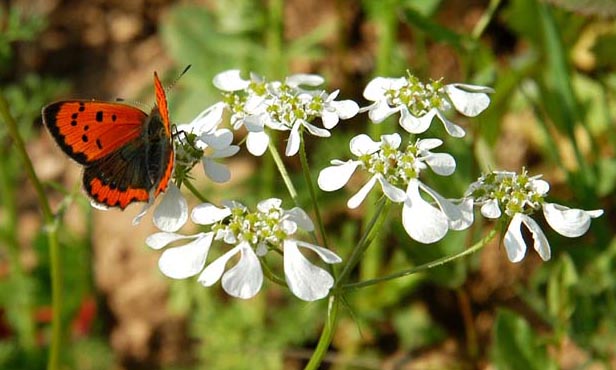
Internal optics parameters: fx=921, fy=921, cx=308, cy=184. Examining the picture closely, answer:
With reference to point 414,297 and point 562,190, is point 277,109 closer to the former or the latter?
point 414,297

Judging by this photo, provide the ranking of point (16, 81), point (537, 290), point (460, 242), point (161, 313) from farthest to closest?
1. point (16, 81)
2. point (161, 313)
3. point (537, 290)
4. point (460, 242)

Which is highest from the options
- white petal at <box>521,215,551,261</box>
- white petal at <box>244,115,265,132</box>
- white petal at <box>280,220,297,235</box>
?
white petal at <box>244,115,265,132</box>

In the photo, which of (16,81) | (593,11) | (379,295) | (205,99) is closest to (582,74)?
(593,11)

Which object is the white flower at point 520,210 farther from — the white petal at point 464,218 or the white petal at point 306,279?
the white petal at point 306,279

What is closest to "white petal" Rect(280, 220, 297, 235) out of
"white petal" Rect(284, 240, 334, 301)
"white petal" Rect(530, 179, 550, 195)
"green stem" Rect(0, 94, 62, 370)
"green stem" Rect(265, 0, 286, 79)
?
"white petal" Rect(284, 240, 334, 301)

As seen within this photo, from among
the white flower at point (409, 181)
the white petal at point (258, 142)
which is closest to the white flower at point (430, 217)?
the white flower at point (409, 181)

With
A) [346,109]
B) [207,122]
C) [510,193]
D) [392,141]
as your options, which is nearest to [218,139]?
[207,122]

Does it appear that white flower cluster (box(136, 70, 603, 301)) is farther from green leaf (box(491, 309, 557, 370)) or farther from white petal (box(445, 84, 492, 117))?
green leaf (box(491, 309, 557, 370))
